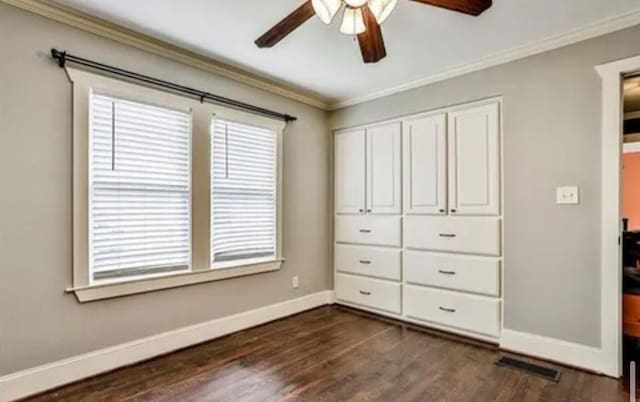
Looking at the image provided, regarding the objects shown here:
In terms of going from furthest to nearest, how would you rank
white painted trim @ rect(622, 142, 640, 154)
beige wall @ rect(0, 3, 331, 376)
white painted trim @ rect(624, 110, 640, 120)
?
1. white painted trim @ rect(622, 142, 640, 154)
2. white painted trim @ rect(624, 110, 640, 120)
3. beige wall @ rect(0, 3, 331, 376)

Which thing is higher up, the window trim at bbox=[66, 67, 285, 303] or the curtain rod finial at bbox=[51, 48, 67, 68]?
the curtain rod finial at bbox=[51, 48, 67, 68]

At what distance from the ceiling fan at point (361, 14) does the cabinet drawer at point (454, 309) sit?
2184 millimetres

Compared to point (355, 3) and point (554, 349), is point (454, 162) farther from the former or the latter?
point (355, 3)

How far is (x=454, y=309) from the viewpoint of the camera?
10.4 ft

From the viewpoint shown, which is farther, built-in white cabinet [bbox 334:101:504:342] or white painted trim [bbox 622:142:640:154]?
white painted trim [bbox 622:142:640:154]

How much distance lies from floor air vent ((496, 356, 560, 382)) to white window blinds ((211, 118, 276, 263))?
2.19 m

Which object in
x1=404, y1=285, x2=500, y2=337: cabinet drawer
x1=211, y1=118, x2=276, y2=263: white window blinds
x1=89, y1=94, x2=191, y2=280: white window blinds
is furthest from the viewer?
x1=211, y1=118, x2=276, y2=263: white window blinds

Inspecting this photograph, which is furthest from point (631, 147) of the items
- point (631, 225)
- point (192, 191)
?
point (192, 191)

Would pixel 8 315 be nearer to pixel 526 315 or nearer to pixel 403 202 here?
pixel 403 202

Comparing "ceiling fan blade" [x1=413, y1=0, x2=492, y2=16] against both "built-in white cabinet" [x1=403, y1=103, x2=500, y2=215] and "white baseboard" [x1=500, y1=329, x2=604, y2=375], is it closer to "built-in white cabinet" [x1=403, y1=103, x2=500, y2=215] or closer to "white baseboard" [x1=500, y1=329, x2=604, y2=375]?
"built-in white cabinet" [x1=403, y1=103, x2=500, y2=215]

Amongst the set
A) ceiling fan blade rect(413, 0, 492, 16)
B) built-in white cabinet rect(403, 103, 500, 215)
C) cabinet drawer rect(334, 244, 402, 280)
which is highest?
ceiling fan blade rect(413, 0, 492, 16)

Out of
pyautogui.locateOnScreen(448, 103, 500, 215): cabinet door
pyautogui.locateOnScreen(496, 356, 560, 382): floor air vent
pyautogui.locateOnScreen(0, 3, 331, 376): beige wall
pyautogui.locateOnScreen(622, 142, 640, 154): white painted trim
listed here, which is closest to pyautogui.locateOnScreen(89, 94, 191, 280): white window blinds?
pyautogui.locateOnScreen(0, 3, 331, 376): beige wall

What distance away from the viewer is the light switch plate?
2543 mm

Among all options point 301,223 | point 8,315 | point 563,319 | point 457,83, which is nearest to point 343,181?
point 301,223
